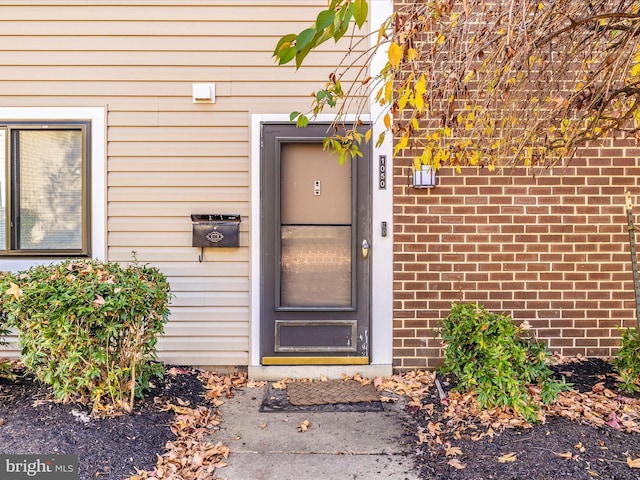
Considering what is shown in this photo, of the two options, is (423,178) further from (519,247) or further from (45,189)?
(45,189)

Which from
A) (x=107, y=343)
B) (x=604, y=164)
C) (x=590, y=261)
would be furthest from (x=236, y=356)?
(x=604, y=164)

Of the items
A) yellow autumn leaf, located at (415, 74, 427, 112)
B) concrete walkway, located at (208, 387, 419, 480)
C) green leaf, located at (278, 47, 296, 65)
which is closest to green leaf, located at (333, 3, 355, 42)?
green leaf, located at (278, 47, 296, 65)

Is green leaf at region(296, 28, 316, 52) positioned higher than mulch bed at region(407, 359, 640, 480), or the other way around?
green leaf at region(296, 28, 316, 52)

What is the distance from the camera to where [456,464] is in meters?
2.45

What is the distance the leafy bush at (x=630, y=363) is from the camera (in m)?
3.17

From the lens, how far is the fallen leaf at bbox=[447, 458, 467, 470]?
2.43 meters

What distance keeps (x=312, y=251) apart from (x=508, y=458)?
217 cm

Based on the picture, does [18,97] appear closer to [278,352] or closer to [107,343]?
[107,343]

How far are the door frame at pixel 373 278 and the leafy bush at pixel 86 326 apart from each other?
3.40 feet

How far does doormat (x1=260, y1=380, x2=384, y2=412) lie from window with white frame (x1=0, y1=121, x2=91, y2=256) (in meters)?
2.13

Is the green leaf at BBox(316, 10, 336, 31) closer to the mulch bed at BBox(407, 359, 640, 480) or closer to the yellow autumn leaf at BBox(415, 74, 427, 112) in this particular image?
the yellow autumn leaf at BBox(415, 74, 427, 112)

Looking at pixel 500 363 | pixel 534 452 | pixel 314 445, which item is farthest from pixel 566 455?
pixel 314 445

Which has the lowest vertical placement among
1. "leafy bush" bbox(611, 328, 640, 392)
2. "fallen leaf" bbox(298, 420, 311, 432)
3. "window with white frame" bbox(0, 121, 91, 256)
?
"fallen leaf" bbox(298, 420, 311, 432)

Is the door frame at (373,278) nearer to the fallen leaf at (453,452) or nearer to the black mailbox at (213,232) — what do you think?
the black mailbox at (213,232)
